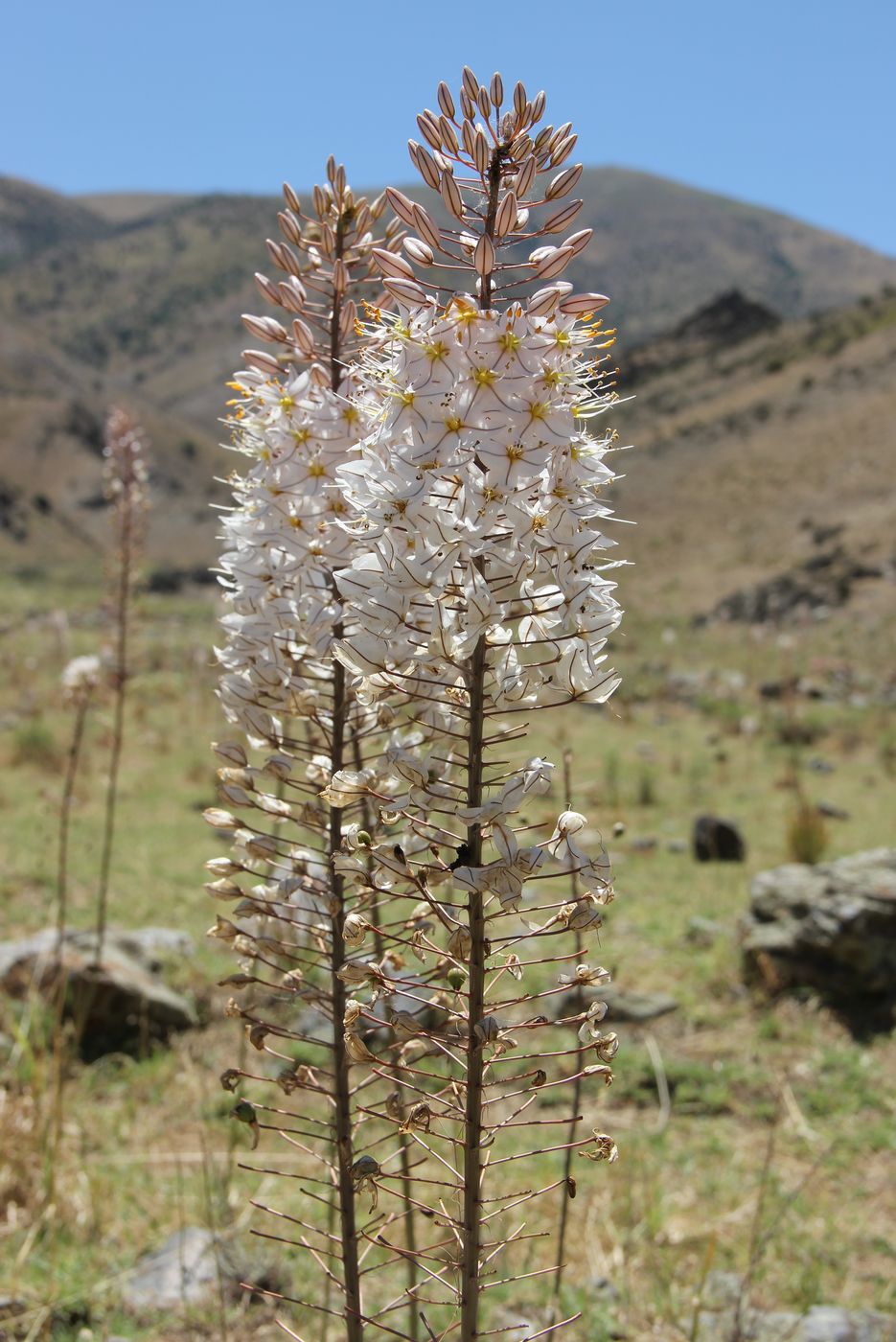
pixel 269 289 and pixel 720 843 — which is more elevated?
pixel 269 289

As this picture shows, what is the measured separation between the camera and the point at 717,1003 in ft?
18.7

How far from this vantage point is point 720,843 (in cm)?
812

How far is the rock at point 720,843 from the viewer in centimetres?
809

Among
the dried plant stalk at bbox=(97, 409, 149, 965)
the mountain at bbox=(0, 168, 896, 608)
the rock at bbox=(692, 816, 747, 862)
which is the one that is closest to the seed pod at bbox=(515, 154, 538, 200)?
the dried plant stalk at bbox=(97, 409, 149, 965)

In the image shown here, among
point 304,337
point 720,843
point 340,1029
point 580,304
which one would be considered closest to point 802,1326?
point 340,1029

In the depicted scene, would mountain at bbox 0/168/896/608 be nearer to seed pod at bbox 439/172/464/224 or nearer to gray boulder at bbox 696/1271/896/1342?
gray boulder at bbox 696/1271/896/1342

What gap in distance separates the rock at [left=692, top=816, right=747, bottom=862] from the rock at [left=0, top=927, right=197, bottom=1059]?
4310mm

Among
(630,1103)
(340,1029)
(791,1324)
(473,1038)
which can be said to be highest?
(473,1038)

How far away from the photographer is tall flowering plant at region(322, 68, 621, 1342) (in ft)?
5.53

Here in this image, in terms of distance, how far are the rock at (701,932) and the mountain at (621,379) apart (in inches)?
516

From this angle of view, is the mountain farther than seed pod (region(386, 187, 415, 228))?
Yes

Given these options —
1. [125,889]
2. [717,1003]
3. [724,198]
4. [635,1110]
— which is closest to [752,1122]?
[635,1110]

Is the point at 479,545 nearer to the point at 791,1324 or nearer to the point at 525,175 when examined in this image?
the point at 525,175

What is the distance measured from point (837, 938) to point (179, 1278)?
3696 mm
